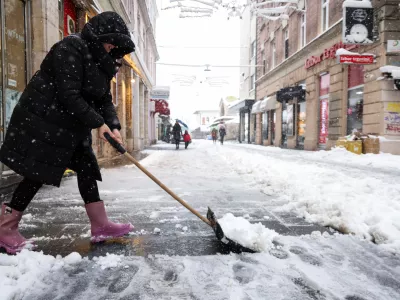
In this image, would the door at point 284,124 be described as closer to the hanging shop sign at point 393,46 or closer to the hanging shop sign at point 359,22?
the hanging shop sign at point 359,22

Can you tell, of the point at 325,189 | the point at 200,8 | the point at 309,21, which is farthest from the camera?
the point at 309,21

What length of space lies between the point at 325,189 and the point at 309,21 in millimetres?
16124

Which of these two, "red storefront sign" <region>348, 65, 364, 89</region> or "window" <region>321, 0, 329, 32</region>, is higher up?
"window" <region>321, 0, 329, 32</region>

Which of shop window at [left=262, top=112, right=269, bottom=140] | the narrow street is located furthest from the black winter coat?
shop window at [left=262, top=112, right=269, bottom=140]

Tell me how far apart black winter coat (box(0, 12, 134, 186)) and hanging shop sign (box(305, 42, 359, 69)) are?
13024mm

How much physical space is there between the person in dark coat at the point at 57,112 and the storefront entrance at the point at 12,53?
9.47ft

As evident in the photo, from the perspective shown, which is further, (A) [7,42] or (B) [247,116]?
(B) [247,116]

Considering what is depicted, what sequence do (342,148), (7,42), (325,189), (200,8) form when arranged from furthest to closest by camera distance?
(200,8) < (342,148) < (7,42) < (325,189)

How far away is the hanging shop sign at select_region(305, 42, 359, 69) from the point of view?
44.3 feet

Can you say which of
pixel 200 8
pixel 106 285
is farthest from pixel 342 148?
pixel 106 285

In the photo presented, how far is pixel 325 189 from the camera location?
14.1 feet

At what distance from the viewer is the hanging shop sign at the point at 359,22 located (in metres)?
11.4

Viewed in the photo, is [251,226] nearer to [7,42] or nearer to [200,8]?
[7,42]

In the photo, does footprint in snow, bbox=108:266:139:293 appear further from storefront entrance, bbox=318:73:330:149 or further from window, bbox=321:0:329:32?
window, bbox=321:0:329:32
